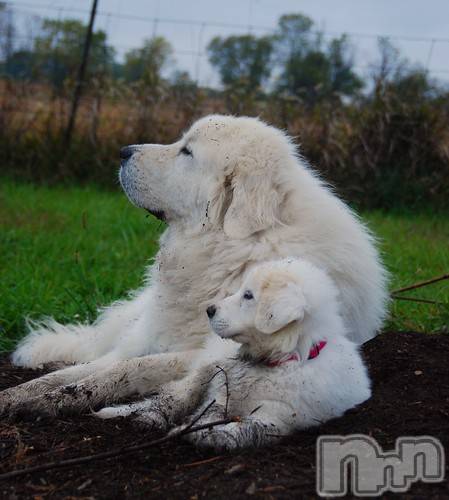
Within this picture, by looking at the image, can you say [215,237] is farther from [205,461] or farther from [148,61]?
[148,61]

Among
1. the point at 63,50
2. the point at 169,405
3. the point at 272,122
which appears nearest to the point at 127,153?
the point at 169,405

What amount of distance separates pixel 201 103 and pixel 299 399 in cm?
846

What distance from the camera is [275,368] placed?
3.24 metres

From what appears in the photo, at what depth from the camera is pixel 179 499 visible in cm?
259

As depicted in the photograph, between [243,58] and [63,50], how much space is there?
282 centimetres

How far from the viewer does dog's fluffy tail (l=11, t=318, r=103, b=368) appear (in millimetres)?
4805

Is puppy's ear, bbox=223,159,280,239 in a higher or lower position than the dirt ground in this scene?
higher

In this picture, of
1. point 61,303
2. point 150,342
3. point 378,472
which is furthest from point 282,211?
point 61,303

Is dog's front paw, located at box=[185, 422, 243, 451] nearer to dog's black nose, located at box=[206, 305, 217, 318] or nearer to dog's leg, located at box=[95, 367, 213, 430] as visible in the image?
dog's leg, located at box=[95, 367, 213, 430]

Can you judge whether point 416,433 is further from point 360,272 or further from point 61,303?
point 61,303

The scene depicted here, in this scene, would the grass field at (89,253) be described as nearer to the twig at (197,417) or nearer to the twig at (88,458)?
the twig at (197,417)

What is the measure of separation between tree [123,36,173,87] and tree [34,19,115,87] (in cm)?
50

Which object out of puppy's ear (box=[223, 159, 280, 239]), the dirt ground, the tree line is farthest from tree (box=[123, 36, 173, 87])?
the dirt ground

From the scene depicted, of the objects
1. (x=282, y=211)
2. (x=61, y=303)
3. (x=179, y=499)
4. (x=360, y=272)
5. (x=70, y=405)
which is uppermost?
(x=282, y=211)
